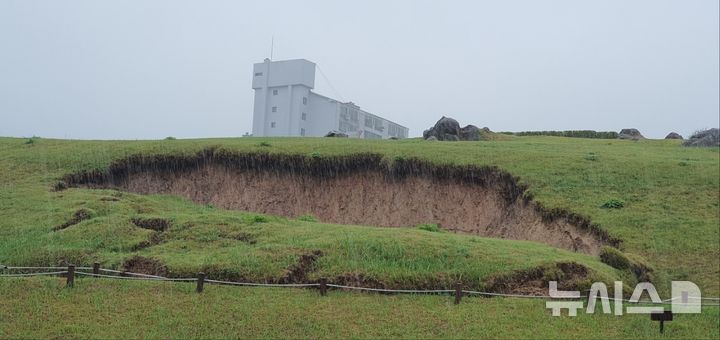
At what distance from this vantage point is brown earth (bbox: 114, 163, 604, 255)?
25.2 meters

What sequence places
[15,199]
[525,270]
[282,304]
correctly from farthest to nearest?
[15,199] → [525,270] → [282,304]

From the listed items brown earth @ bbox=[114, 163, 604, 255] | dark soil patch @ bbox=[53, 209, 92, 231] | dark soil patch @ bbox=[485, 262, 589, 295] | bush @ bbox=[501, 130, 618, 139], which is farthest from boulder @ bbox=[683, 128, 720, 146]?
dark soil patch @ bbox=[53, 209, 92, 231]

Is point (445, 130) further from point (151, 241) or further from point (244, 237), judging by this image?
point (151, 241)

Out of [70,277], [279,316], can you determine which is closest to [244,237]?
[70,277]

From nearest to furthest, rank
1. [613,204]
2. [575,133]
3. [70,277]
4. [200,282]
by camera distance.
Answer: [200,282]
[70,277]
[613,204]
[575,133]

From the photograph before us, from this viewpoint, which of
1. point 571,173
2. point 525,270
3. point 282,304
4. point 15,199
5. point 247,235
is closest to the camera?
point 282,304

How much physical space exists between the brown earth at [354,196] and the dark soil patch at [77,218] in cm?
665

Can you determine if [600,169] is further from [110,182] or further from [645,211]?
[110,182]

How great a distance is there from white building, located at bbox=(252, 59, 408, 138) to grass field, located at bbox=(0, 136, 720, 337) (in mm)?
35659

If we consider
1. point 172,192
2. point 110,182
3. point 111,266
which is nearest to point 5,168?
point 110,182

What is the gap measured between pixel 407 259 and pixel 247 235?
190 inches

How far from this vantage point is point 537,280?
16344mm

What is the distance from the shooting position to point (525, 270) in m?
16.5

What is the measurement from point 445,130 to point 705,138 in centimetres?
1332
